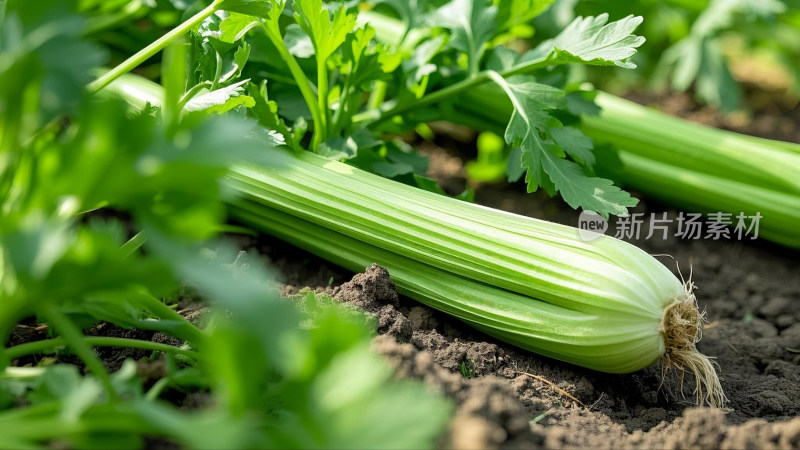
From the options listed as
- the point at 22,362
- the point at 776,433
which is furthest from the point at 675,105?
the point at 22,362

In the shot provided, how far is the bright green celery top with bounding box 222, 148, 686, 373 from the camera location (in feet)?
6.36

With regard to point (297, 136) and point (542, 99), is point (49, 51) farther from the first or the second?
point (542, 99)

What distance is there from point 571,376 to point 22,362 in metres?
1.46

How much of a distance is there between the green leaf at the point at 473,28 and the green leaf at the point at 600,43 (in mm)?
290

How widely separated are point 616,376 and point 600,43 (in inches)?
37.8

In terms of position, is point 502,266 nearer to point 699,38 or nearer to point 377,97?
point 377,97

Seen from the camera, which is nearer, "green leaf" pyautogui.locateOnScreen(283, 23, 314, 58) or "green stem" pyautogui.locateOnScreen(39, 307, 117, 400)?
"green stem" pyautogui.locateOnScreen(39, 307, 117, 400)

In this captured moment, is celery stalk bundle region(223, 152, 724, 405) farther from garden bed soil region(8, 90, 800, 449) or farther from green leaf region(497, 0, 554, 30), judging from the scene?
green leaf region(497, 0, 554, 30)

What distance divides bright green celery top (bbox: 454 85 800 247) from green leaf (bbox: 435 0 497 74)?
0.50 m

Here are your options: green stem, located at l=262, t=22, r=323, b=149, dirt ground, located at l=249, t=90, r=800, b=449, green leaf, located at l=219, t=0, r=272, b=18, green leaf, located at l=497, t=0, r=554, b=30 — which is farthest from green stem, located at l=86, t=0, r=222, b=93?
green leaf, located at l=497, t=0, r=554, b=30

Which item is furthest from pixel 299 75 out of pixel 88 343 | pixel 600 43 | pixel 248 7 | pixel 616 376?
pixel 616 376

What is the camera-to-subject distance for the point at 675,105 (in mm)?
3947

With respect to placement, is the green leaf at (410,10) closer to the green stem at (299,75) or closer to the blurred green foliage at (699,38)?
the green stem at (299,75)

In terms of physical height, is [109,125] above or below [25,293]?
above
